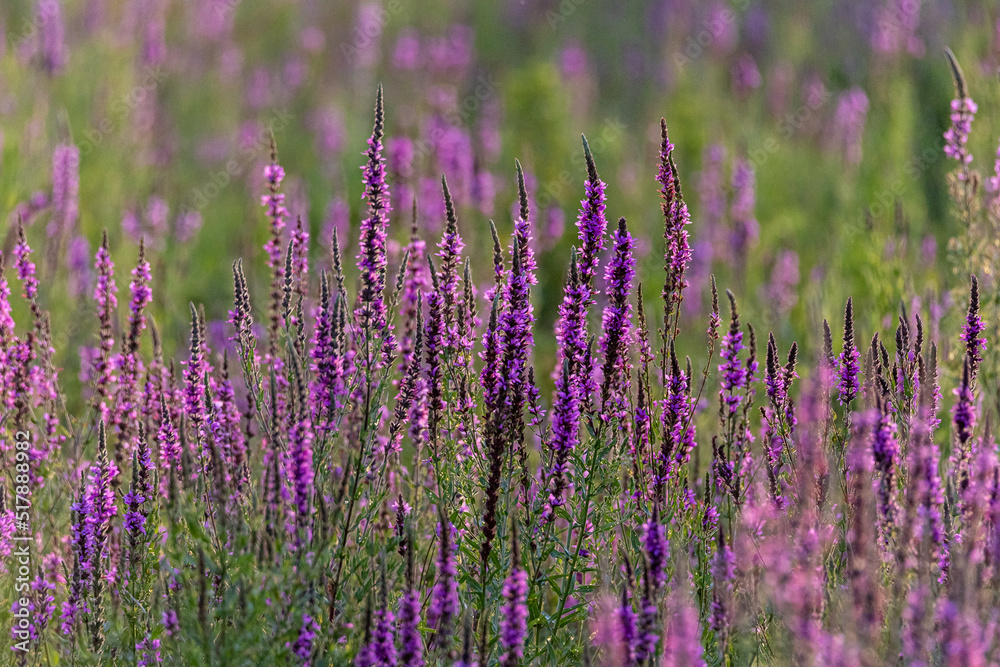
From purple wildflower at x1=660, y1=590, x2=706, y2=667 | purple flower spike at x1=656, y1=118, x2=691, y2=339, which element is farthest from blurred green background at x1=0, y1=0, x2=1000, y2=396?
purple wildflower at x1=660, y1=590, x2=706, y2=667

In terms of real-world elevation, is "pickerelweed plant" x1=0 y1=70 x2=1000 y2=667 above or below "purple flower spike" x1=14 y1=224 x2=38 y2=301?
below

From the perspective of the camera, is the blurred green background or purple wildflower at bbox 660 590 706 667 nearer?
purple wildflower at bbox 660 590 706 667

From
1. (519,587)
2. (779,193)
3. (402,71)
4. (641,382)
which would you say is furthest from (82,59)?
(519,587)

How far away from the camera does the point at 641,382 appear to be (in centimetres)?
277

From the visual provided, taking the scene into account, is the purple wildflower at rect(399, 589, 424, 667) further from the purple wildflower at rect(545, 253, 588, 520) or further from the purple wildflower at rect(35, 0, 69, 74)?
the purple wildflower at rect(35, 0, 69, 74)

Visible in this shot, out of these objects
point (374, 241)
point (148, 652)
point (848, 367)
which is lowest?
point (148, 652)

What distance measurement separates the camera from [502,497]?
119 inches

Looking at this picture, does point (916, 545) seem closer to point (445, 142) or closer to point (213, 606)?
point (213, 606)

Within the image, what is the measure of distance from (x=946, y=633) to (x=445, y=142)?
538cm

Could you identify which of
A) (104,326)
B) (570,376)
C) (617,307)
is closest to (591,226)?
(617,307)

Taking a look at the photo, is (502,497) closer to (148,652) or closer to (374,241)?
(374,241)

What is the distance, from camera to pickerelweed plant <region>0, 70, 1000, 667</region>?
225cm

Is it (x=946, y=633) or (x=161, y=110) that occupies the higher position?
(x=161, y=110)

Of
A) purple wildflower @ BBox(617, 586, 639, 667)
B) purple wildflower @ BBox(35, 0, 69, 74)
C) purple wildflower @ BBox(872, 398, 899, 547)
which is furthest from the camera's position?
purple wildflower @ BBox(35, 0, 69, 74)
